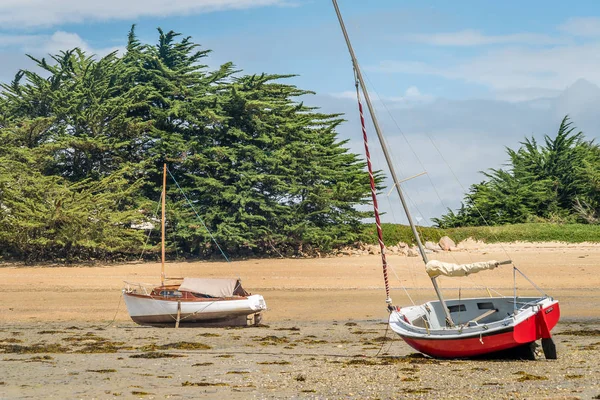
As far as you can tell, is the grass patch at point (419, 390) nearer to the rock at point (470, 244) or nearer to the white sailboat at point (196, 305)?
the white sailboat at point (196, 305)

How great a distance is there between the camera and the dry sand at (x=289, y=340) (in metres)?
16.8

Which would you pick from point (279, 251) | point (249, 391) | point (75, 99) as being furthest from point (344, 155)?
point (249, 391)

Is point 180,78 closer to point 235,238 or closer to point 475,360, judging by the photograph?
point 235,238

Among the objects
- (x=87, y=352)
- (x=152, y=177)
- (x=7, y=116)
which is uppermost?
(x=7, y=116)

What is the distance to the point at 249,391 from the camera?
54.1 ft

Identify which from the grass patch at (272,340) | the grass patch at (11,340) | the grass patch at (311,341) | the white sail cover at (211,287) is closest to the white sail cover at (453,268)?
the grass patch at (311,341)

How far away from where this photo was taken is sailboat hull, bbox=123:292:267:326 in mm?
28109

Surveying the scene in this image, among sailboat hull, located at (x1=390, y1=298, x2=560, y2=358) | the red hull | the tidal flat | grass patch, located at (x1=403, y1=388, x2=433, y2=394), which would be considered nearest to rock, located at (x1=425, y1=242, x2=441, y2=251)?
the tidal flat

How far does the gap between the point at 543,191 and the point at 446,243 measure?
10972mm

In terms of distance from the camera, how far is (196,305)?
28172 millimetres

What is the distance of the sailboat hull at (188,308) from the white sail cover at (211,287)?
1.03 ft

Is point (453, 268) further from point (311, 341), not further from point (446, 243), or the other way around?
point (446, 243)

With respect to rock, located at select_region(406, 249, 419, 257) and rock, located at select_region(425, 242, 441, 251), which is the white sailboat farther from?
rock, located at select_region(425, 242, 441, 251)

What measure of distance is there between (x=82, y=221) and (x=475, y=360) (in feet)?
90.6
